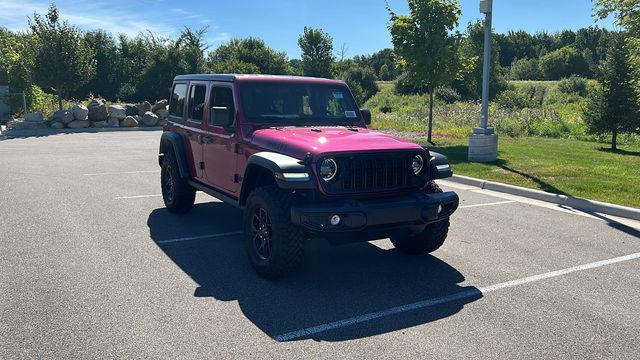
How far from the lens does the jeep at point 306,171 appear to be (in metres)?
4.91

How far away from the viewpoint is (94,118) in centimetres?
2570

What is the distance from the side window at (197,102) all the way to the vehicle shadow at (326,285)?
5.05 feet

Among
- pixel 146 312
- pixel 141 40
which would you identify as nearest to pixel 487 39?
pixel 146 312

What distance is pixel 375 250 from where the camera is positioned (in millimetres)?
6398

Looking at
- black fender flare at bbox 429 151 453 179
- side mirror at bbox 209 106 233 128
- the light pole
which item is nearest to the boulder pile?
the light pole

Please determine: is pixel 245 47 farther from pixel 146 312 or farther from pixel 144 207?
pixel 146 312

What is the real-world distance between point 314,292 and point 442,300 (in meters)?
1.15

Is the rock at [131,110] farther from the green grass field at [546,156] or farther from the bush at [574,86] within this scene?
the bush at [574,86]

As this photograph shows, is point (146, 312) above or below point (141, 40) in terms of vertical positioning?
below

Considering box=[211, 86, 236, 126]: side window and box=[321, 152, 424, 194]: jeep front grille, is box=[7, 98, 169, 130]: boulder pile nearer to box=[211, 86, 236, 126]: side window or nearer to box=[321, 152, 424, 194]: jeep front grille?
box=[211, 86, 236, 126]: side window

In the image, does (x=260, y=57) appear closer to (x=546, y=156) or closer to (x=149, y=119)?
(x=149, y=119)

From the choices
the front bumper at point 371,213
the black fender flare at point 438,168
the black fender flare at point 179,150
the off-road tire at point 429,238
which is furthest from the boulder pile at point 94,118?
the front bumper at point 371,213

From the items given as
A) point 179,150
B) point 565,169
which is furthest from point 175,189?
point 565,169

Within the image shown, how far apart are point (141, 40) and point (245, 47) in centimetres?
1422
